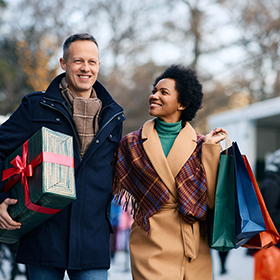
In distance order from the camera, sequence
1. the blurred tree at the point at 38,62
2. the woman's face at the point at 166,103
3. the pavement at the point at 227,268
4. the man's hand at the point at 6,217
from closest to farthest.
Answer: the man's hand at the point at 6,217 < the woman's face at the point at 166,103 < the pavement at the point at 227,268 < the blurred tree at the point at 38,62

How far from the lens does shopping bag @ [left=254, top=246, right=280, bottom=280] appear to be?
10.9 ft

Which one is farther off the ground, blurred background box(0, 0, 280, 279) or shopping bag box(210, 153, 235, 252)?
blurred background box(0, 0, 280, 279)

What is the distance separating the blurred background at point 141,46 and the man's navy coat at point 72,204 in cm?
1286

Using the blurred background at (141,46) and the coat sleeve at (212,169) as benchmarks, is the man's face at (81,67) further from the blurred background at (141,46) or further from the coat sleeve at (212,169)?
the blurred background at (141,46)

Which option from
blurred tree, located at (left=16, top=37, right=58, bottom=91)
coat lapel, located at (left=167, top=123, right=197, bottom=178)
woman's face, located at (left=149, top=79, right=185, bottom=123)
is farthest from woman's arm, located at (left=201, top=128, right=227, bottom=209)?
blurred tree, located at (left=16, top=37, right=58, bottom=91)

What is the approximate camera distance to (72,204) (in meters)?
2.57

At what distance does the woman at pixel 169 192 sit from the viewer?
2.70m

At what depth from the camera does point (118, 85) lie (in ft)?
61.5

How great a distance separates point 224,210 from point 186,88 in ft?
3.03

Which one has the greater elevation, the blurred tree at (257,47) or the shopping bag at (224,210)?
the blurred tree at (257,47)

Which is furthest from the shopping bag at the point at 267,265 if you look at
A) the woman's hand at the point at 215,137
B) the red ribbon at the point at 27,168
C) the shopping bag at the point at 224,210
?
the red ribbon at the point at 27,168

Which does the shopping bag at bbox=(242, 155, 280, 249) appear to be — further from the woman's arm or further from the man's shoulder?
the man's shoulder

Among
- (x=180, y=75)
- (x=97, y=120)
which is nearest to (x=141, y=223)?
(x=97, y=120)

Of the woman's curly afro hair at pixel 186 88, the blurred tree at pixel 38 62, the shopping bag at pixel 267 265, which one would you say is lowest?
the shopping bag at pixel 267 265
